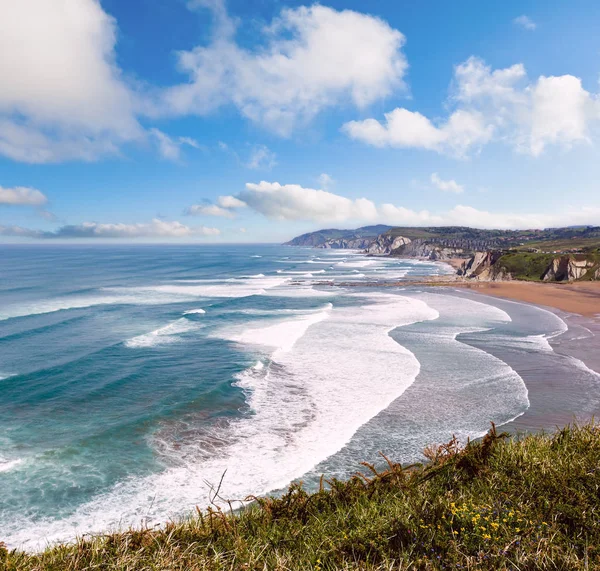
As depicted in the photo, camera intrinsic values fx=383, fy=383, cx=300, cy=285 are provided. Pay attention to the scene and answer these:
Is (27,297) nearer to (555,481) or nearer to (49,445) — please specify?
(49,445)

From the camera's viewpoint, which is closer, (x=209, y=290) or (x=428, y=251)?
(x=209, y=290)

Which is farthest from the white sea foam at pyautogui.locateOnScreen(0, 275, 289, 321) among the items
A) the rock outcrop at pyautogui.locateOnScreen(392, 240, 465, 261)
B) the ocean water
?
the rock outcrop at pyautogui.locateOnScreen(392, 240, 465, 261)

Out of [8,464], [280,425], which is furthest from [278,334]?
[8,464]

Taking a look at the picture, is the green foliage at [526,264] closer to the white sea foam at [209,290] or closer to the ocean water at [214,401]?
the ocean water at [214,401]

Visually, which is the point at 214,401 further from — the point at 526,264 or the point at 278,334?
the point at 526,264

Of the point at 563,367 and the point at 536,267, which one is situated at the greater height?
Answer: the point at 536,267

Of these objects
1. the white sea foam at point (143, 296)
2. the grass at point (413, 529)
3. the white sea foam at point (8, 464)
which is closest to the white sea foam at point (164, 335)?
the white sea foam at point (143, 296)

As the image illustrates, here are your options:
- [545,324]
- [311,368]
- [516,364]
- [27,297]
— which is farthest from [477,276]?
[27,297]
